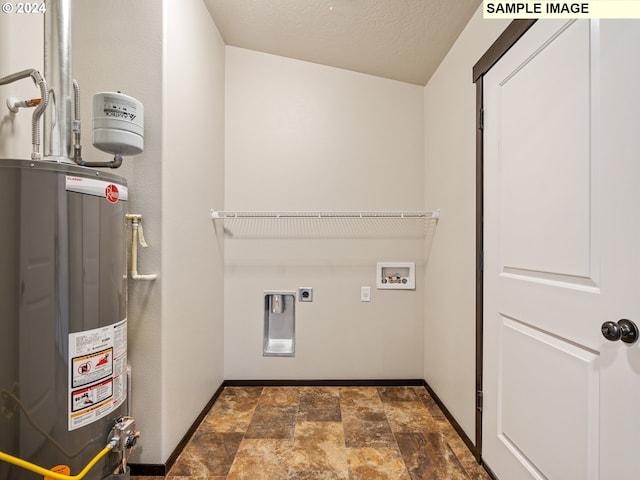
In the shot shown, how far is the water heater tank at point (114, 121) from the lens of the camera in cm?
130

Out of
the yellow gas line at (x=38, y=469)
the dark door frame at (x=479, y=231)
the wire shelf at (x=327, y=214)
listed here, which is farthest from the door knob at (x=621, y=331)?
the yellow gas line at (x=38, y=469)

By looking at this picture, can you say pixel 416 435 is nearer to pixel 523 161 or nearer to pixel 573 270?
pixel 573 270

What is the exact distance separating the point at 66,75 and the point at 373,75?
204cm

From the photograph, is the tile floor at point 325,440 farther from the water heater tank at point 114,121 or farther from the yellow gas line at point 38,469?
the water heater tank at point 114,121

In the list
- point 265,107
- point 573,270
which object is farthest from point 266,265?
point 573,270

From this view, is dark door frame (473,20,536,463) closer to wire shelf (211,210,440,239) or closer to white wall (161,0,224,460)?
wire shelf (211,210,440,239)

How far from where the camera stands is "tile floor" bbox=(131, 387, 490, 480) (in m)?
1.57

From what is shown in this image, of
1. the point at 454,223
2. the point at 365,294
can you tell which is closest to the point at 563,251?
the point at 454,223

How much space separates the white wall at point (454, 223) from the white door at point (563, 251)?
0.61ft

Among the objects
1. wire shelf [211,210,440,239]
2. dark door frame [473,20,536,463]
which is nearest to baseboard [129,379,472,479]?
dark door frame [473,20,536,463]

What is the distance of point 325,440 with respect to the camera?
182 cm

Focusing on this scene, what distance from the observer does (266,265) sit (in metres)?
2.52

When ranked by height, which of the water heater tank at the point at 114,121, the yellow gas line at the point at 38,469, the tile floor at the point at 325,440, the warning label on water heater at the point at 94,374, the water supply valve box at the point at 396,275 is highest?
the water heater tank at the point at 114,121

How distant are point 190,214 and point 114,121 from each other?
643 millimetres
